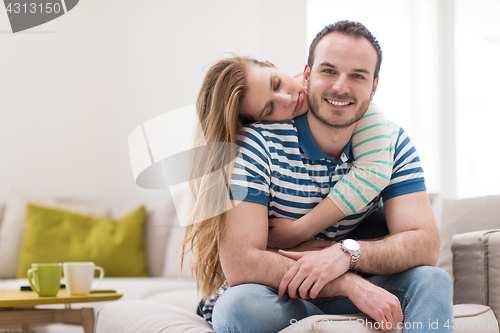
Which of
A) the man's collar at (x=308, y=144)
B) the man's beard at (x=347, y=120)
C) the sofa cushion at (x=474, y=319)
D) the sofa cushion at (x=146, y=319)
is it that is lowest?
the sofa cushion at (x=474, y=319)

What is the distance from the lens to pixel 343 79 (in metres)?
1.28

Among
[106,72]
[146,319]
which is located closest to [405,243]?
[146,319]

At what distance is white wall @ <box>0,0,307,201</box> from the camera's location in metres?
2.86

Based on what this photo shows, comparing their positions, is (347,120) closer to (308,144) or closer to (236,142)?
(308,144)

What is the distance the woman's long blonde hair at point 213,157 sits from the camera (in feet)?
3.91

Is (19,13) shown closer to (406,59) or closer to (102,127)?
(102,127)

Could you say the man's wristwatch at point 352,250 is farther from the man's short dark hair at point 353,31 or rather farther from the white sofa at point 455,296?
the man's short dark hair at point 353,31

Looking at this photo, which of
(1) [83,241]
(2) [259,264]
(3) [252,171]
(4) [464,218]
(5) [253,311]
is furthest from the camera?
(1) [83,241]

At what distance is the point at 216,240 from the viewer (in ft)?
3.91

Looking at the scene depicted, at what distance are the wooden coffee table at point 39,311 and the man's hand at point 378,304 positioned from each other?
681 mm

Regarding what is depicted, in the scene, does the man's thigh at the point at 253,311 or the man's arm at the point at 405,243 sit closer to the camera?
the man's thigh at the point at 253,311

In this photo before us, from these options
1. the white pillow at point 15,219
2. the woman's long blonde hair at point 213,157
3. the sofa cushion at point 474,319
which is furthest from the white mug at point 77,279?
the white pillow at point 15,219

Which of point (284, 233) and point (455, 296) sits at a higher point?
point (284, 233)

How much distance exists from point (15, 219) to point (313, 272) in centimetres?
207
